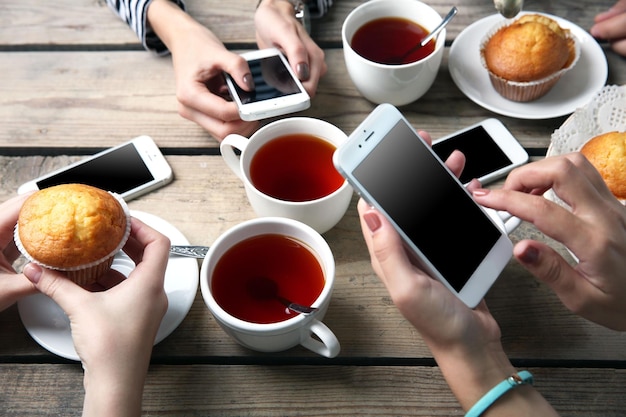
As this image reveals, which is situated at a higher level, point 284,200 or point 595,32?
point 595,32

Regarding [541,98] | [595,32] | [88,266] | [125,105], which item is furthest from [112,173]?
[595,32]

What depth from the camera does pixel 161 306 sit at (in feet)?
2.87

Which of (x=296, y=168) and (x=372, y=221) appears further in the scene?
(x=296, y=168)

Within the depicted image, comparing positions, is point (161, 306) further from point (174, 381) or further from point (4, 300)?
point (4, 300)

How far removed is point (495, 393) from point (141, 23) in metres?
1.08

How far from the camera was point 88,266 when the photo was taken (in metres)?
0.90

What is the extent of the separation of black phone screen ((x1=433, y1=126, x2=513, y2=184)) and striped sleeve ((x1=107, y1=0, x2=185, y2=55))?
696mm

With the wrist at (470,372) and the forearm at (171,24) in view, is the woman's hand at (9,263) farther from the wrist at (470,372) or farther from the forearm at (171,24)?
the wrist at (470,372)

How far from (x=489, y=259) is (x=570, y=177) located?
0.18m

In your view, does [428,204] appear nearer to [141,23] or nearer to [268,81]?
[268,81]

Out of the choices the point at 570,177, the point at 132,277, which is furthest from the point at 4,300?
the point at 570,177

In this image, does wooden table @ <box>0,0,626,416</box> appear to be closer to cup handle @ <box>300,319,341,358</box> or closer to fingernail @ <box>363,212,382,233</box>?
cup handle @ <box>300,319,341,358</box>

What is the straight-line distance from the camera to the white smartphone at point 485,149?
1.14 meters

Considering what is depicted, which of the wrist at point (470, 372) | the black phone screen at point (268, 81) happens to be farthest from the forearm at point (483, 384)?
the black phone screen at point (268, 81)
